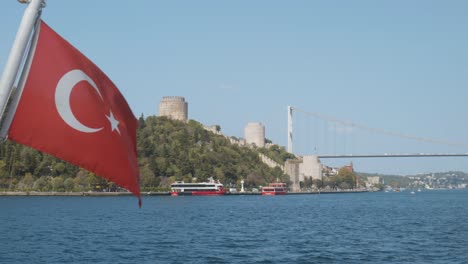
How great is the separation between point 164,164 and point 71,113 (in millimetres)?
142323

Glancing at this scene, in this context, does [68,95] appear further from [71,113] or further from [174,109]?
[174,109]

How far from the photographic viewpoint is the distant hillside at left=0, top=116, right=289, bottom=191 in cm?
12431

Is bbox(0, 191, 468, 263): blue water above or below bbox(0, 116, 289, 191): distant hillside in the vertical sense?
below

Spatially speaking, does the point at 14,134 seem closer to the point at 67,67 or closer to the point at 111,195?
the point at 67,67

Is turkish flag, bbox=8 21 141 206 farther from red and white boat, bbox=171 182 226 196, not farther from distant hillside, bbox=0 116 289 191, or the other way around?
red and white boat, bbox=171 182 226 196

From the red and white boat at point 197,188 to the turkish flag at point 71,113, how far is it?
133309 millimetres

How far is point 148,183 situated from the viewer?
138m

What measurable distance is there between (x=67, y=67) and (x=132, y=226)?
1768 inches

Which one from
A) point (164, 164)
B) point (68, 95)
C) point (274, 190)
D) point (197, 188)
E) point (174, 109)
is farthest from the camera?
point (174, 109)

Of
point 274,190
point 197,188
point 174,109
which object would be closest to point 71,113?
point 197,188

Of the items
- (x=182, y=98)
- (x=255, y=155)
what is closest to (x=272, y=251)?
(x=255, y=155)

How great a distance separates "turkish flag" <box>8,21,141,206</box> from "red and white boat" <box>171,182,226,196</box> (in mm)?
133309

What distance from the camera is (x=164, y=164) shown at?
14738 cm

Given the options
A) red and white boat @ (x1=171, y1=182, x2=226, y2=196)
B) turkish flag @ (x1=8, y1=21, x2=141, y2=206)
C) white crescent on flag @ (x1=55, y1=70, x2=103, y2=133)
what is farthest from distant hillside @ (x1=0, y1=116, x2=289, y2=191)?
white crescent on flag @ (x1=55, y1=70, x2=103, y2=133)
